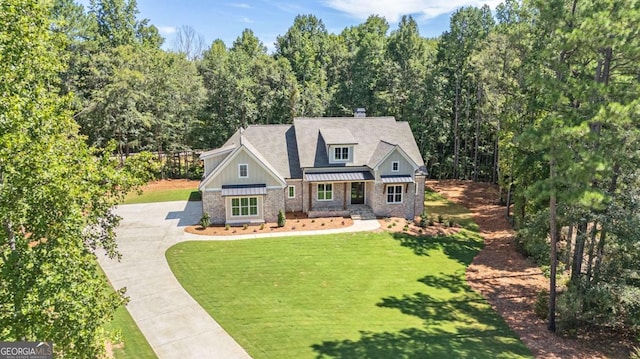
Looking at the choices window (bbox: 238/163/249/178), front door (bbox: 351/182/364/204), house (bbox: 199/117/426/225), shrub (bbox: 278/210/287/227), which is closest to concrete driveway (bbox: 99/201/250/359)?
house (bbox: 199/117/426/225)

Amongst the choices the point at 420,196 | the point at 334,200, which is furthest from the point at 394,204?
the point at 334,200

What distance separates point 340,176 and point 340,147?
2266 millimetres

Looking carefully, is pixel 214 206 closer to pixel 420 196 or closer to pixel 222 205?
pixel 222 205

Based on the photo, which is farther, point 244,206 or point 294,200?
point 294,200

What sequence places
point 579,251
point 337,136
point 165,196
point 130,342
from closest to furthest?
1. point 130,342
2. point 579,251
3. point 337,136
4. point 165,196

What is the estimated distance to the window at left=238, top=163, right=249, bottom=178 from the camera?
27.7 meters

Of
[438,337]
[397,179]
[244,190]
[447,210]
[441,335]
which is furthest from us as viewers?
[447,210]

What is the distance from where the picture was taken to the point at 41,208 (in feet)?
25.5

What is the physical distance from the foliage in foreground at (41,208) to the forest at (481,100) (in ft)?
3.17

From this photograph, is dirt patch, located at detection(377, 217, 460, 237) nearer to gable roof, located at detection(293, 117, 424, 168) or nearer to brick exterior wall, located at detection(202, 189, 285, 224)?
gable roof, located at detection(293, 117, 424, 168)

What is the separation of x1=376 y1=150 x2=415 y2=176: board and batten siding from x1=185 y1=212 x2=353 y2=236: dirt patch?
4.30 metres

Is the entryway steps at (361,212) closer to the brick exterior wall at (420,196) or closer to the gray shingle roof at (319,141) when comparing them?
the gray shingle roof at (319,141)

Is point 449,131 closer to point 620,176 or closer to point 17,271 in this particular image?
point 620,176

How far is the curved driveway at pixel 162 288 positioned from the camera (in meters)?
14.2
